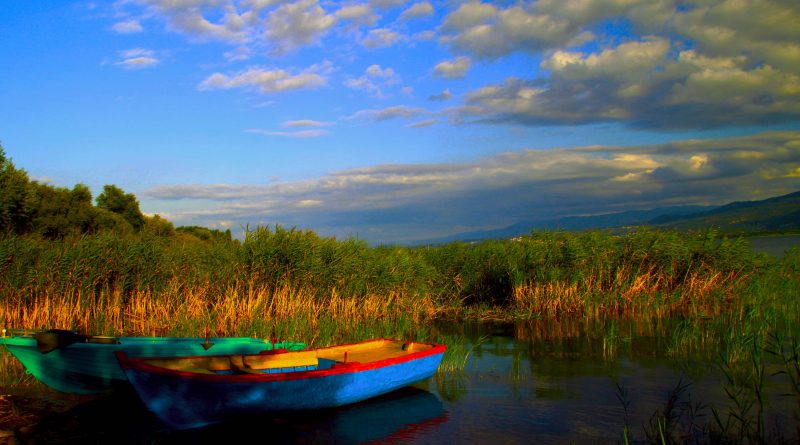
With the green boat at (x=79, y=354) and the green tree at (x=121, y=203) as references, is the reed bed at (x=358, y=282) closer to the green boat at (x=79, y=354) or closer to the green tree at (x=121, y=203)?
the green boat at (x=79, y=354)

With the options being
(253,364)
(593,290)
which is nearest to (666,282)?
(593,290)

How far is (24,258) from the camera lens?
550 inches

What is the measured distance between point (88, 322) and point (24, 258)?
215 cm

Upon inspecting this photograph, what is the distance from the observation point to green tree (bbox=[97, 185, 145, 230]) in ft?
131

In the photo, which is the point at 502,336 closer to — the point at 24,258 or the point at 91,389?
the point at 91,389

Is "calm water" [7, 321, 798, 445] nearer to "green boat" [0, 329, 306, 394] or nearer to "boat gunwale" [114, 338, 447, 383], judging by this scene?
"green boat" [0, 329, 306, 394]

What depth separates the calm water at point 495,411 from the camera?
27.5 ft

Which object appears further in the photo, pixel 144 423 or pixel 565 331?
pixel 565 331

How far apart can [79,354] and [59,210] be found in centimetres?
2480

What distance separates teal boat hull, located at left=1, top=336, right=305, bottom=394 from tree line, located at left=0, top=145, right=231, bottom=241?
7.85 metres

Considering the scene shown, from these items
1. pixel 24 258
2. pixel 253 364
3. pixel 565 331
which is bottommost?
pixel 565 331

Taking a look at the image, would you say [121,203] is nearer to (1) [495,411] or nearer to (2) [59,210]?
(2) [59,210]

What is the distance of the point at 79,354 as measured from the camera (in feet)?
31.7

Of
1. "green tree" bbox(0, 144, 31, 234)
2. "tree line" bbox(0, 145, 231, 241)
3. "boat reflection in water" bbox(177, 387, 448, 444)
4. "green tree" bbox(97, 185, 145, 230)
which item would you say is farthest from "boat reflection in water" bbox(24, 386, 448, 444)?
"green tree" bbox(97, 185, 145, 230)
